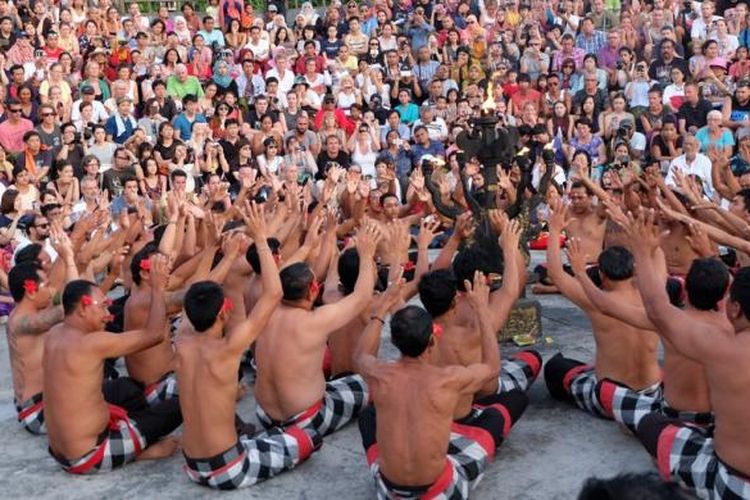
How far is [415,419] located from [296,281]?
4.47ft

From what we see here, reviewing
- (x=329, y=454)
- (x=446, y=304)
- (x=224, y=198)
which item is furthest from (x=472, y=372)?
(x=224, y=198)

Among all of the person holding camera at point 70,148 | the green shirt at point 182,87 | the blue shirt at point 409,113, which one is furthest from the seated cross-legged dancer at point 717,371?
the green shirt at point 182,87

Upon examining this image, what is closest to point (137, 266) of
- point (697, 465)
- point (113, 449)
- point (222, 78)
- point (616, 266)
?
point (113, 449)

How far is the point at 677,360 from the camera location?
17.8ft

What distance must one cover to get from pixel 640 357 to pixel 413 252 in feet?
16.2

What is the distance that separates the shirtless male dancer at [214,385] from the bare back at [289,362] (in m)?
0.38

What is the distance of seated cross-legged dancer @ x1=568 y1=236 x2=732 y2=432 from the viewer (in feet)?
16.8

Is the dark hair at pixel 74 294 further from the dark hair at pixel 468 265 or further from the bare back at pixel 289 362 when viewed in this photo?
the dark hair at pixel 468 265

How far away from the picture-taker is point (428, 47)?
16.3m

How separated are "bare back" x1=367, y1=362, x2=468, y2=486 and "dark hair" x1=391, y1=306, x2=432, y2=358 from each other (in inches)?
3.4

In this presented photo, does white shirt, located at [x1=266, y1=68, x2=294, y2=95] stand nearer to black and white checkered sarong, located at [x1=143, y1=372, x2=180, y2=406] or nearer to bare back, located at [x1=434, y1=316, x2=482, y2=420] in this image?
black and white checkered sarong, located at [x1=143, y1=372, x2=180, y2=406]

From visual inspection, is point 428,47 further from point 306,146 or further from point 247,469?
point 247,469

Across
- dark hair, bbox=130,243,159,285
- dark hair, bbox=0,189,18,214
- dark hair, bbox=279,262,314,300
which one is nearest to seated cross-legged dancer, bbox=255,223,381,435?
dark hair, bbox=279,262,314,300

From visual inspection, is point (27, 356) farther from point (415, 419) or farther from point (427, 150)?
point (427, 150)
